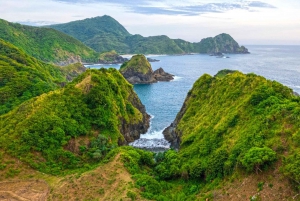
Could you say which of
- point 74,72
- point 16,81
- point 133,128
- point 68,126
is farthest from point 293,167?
point 74,72

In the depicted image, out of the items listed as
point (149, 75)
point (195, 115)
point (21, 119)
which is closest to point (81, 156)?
point (21, 119)

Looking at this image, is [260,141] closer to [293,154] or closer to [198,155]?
[293,154]

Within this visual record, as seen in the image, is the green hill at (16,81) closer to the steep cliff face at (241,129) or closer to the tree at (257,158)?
the steep cliff face at (241,129)

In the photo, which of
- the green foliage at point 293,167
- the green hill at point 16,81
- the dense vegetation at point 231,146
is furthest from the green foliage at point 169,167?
the green hill at point 16,81

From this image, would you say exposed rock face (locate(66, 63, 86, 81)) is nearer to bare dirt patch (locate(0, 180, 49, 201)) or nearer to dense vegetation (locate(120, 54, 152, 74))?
dense vegetation (locate(120, 54, 152, 74))

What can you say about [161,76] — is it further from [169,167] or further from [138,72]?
[169,167]

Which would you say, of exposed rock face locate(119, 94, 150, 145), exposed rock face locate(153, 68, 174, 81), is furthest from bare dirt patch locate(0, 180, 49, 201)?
exposed rock face locate(153, 68, 174, 81)
